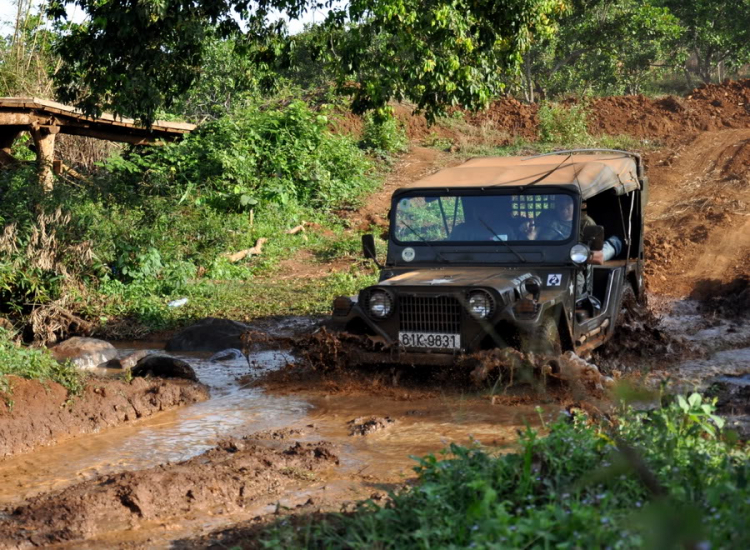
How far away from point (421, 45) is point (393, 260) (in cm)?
334

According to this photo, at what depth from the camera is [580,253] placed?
702 cm

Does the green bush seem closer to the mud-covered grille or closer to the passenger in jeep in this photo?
the passenger in jeep

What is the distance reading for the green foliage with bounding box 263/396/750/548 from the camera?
9.39 ft

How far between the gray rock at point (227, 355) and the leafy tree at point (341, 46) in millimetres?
2887

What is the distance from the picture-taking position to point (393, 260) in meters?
7.76

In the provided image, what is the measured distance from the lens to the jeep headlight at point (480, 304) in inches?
253

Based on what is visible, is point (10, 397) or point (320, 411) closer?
point (10, 397)

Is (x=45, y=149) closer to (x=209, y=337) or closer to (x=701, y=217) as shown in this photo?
(x=209, y=337)

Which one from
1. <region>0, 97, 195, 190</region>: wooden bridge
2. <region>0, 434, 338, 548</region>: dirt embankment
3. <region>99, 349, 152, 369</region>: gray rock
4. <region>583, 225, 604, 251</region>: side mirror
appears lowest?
<region>99, 349, 152, 369</region>: gray rock

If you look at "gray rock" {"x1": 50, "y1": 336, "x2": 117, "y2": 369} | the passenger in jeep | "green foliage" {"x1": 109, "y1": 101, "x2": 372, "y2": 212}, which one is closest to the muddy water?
"gray rock" {"x1": 50, "y1": 336, "x2": 117, "y2": 369}

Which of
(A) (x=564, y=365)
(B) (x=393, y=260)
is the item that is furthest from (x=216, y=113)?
(A) (x=564, y=365)

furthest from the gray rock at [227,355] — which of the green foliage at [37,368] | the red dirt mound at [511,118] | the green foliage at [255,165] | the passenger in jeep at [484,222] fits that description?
the red dirt mound at [511,118]

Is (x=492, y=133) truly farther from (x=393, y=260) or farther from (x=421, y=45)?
(x=393, y=260)

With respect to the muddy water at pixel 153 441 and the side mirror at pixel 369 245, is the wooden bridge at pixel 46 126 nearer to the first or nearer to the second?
the side mirror at pixel 369 245
